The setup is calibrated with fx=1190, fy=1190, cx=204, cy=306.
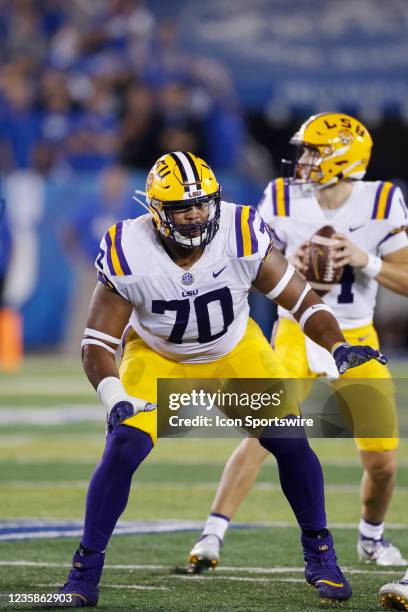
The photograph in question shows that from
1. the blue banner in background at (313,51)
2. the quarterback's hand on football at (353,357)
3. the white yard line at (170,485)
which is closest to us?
the quarterback's hand on football at (353,357)

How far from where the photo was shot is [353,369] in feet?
15.0

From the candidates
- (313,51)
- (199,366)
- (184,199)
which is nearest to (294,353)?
(199,366)

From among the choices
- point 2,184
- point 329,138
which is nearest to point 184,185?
point 329,138

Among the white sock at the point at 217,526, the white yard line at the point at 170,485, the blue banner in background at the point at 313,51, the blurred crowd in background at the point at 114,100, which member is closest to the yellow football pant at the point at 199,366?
the white sock at the point at 217,526

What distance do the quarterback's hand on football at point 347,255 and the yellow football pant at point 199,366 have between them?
0.54 m

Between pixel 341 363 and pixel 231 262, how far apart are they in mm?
501

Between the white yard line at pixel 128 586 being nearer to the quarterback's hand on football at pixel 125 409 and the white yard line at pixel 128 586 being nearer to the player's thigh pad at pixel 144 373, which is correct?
the player's thigh pad at pixel 144 373

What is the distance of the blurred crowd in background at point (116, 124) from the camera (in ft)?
45.2

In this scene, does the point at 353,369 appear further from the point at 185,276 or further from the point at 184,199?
the point at 184,199

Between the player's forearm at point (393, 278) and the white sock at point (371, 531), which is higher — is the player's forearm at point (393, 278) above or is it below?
above

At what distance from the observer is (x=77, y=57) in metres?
14.5

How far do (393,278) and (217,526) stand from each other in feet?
3.81

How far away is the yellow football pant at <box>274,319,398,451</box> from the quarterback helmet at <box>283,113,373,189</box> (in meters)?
0.59
